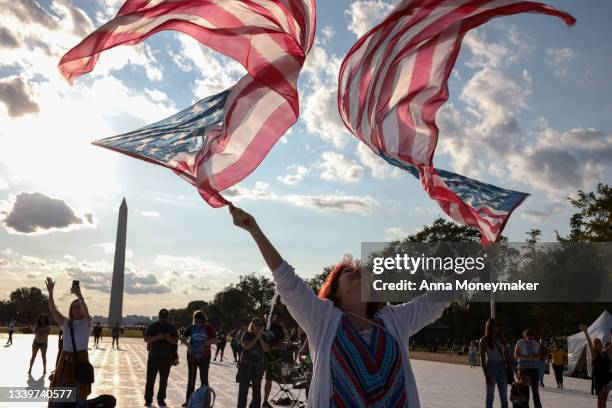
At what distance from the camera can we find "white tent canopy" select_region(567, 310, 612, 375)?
28812 millimetres

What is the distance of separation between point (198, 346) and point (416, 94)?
826 cm

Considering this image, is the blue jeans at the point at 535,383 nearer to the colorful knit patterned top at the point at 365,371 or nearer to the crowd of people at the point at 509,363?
the crowd of people at the point at 509,363

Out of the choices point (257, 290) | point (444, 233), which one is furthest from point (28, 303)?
point (444, 233)

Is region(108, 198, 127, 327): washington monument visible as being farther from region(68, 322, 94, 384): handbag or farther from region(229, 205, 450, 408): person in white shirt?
region(229, 205, 450, 408): person in white shirt

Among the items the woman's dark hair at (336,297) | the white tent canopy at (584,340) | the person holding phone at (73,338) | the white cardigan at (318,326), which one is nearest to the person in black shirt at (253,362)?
the person holding phone at (73,338)

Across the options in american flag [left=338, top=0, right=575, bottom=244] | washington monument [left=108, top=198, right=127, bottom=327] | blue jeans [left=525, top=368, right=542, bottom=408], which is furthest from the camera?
washington monument [left=108, top=198, right=127, bottom=327]

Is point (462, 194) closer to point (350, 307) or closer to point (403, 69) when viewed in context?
point (403, 69)

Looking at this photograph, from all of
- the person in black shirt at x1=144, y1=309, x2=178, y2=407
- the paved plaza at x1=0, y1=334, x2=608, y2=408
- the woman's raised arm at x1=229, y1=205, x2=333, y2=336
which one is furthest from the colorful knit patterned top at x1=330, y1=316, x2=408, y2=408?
the paved plaza at x1=0, y1=334, x2=608, y2=408

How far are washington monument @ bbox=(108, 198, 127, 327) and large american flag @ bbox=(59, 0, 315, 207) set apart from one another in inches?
2287

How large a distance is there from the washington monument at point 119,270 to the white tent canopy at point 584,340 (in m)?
42.8

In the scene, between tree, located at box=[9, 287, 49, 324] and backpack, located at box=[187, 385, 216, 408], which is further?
tree, located at box=[9, 287, 49, 324]

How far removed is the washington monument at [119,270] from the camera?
6188cm

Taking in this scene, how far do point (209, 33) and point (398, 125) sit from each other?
6.20 feet

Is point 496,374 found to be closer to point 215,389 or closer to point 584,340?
point 215,389
